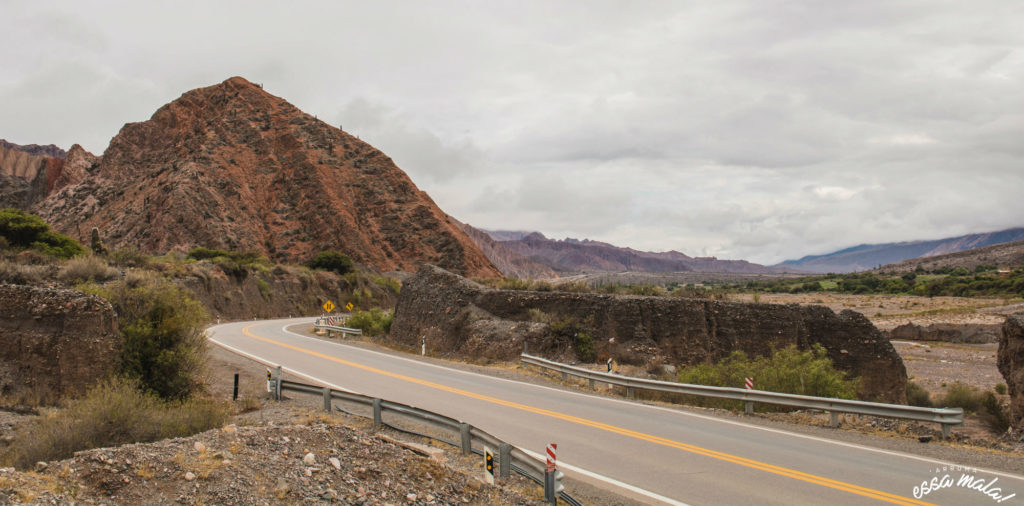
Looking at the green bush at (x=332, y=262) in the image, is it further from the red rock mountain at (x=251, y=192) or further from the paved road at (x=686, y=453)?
the paved road at (x=686, y=453)

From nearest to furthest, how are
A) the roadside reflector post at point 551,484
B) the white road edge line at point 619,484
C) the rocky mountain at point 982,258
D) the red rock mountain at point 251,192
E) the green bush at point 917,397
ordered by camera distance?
the roadside reflector post at point 551,484 < the white road edge line at point 619,484 < the green bush at point 917,397 < the red rock mountain at point 251,192 < the rocky mountain at point 982,258

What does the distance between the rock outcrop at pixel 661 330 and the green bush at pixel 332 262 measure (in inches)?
1917

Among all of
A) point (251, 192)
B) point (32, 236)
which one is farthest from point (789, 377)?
point (251, 192)

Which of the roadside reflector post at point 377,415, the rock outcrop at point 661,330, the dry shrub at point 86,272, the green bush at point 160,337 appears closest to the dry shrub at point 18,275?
the dry shrub at point 86,272

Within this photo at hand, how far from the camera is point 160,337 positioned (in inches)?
548

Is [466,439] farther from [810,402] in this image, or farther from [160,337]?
[160,337]

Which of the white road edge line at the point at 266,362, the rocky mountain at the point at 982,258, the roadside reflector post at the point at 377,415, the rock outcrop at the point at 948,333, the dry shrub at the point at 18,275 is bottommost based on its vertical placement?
the rock outcrop at the point at 948,333

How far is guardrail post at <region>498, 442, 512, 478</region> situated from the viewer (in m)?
7.66

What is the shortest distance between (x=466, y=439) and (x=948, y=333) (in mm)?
50924

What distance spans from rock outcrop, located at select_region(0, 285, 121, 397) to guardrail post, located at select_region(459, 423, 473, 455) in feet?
29.3

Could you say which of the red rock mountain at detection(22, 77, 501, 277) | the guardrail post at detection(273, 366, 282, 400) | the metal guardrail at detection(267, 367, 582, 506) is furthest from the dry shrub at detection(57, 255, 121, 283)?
the red rock mountain at detection(22, 77, 501, 277)

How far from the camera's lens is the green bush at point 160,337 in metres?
13.4

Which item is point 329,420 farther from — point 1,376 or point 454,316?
point 454,316

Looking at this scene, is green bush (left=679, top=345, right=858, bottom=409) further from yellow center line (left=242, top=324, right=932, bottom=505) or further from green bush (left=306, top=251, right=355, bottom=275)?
green bush (left=306, top=251, right=355, bottom=275)
